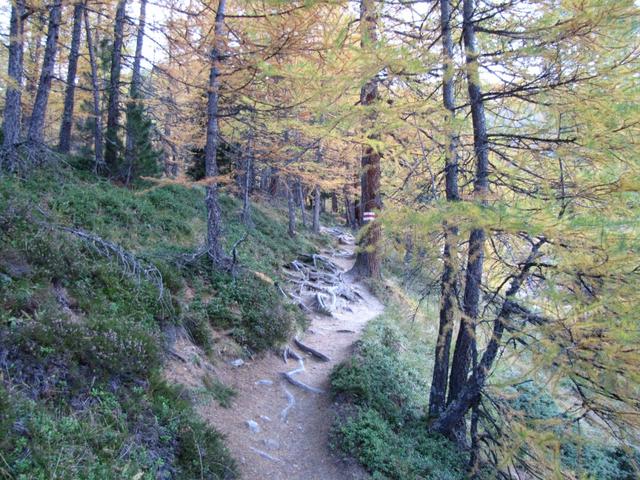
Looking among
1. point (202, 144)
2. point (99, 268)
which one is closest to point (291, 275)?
point (202, 144)

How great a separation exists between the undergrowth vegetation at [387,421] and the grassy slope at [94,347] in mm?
1867

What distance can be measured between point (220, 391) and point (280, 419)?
3.49ft

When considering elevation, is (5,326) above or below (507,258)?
below

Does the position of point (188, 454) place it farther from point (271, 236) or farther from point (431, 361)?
point (271, 236)

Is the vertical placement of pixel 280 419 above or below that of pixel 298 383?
below

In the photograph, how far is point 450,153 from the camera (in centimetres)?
548

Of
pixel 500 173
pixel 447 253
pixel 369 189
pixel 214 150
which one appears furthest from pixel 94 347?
pixel 369 189

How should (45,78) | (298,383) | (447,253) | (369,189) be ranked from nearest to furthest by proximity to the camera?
(447,253), (298,383), (45,78), (369,189)

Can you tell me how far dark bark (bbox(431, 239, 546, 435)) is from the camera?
4.60 m

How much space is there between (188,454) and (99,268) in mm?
2992

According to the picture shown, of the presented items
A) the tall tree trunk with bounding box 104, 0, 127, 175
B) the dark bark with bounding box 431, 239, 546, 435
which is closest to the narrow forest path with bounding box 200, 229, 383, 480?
the dark bark with bounding box 431, 239, 546, 435

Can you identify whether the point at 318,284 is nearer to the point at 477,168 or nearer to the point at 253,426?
the point at 253,426

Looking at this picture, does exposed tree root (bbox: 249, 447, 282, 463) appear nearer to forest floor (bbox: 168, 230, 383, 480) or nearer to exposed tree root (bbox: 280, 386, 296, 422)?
forest floor (bbox: 168, 230, 383, 480)

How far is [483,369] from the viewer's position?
5246mm
